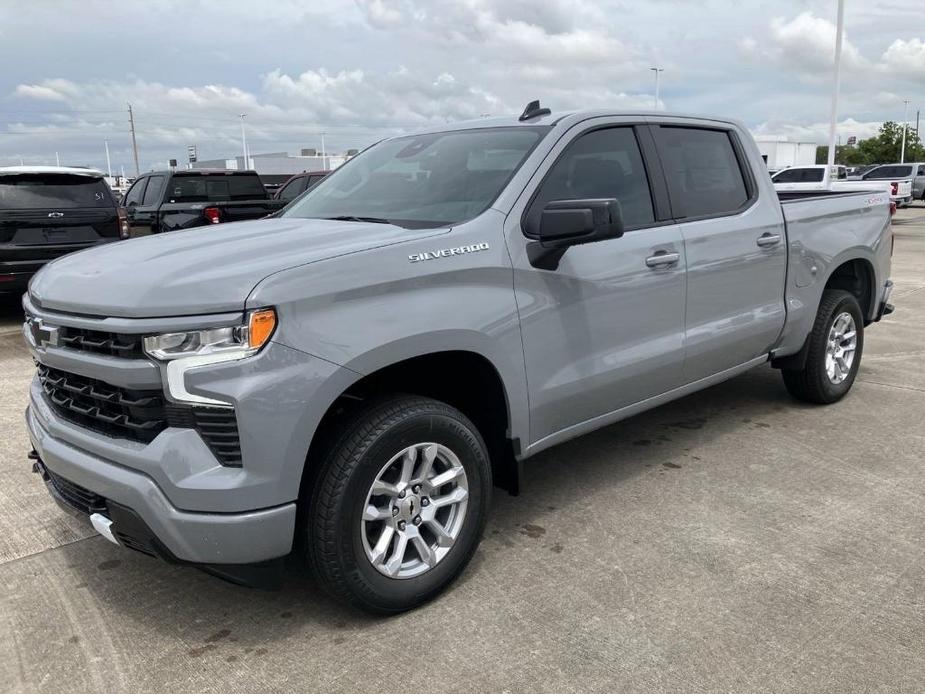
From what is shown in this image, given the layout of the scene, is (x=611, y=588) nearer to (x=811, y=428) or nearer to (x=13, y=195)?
(x=811, y=428)

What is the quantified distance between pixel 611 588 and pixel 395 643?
0.87 metres

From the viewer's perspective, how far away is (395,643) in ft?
9.28

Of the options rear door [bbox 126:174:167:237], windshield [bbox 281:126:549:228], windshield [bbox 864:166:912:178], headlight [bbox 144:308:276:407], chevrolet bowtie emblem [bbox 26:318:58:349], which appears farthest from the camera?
windshield [bbox 864:166:912:178]

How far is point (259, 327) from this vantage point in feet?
8.24

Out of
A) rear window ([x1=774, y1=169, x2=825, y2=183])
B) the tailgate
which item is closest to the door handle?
the tailgate

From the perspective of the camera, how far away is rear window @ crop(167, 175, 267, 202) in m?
12.0

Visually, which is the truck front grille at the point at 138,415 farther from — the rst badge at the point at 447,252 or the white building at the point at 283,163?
the white building at the point at 283,163

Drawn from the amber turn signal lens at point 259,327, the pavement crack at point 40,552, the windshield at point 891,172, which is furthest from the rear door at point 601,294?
the windshield at point 891,172

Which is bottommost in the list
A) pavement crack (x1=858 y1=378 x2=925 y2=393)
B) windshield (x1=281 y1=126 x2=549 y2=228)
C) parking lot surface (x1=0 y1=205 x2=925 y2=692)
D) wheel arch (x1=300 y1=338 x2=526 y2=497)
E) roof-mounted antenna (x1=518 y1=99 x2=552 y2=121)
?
pavement crack (x1=858 y1=378 x2=925 y2=393)

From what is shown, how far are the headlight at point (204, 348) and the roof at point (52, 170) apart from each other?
7.42 meters

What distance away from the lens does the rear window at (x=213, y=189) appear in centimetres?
1202

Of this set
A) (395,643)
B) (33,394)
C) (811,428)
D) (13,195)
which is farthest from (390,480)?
(13,195)

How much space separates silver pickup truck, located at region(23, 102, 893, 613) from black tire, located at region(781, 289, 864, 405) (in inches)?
37.4

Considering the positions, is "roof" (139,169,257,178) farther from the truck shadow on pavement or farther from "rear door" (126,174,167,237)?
the truck shadow on pavement
